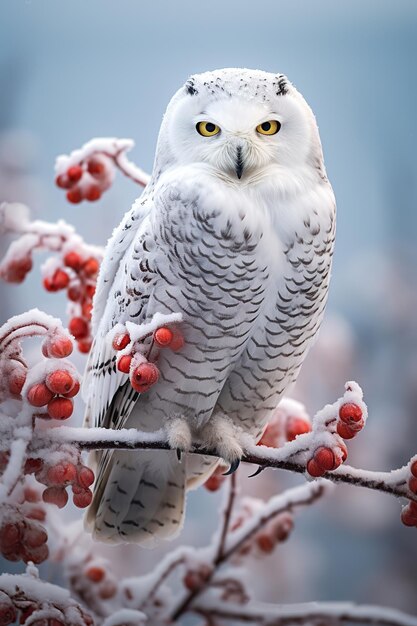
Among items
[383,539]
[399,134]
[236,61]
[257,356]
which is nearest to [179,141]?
[257,356]

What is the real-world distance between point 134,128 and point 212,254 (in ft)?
1.95

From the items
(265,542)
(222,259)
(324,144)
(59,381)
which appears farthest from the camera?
(324,144)

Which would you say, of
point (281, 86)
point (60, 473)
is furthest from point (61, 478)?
point (281, 86)

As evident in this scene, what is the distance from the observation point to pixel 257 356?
0.77 metres

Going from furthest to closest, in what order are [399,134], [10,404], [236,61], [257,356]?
[399,134] < [236,61] < [257,356] < [10,404]

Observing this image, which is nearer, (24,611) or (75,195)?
(24,611)

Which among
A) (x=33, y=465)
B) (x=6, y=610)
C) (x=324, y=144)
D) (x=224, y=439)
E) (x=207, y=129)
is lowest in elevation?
(x=6, y=610)

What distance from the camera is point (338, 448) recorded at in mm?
630

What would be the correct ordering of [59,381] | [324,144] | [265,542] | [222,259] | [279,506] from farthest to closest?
[324,144], [265,542], [279,506], [222,259], [59,381]

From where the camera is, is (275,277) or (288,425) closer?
(275,277)

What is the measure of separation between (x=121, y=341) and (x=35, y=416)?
0.32ft

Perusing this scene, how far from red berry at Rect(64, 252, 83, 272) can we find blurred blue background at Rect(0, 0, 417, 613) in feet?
1.32

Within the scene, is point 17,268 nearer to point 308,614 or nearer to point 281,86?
point 281,86

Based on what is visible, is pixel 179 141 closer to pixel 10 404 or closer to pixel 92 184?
pixel 92 184
